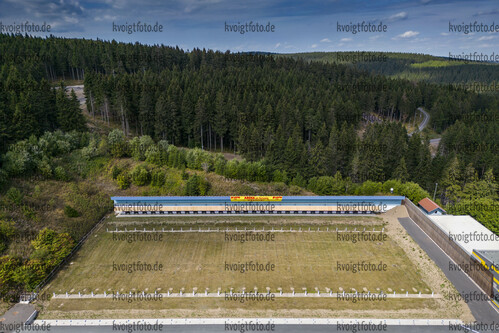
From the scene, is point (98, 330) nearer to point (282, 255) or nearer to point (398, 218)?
point (282, 255)

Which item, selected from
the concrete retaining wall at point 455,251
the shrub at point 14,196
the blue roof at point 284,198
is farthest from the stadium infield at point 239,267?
the shrub at point 14,196

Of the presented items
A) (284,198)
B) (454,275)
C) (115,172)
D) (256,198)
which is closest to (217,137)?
(115,172)

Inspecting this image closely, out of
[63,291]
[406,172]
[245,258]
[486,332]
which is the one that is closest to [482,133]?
[406,172]

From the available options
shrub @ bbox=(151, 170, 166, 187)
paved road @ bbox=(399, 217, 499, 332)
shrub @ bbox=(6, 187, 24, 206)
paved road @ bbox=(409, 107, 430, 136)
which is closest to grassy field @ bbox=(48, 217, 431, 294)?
paved road @ bbox=(399, 217, 499, 332)

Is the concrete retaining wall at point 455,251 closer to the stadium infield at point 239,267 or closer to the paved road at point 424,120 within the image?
the stadium infield at point 239,267

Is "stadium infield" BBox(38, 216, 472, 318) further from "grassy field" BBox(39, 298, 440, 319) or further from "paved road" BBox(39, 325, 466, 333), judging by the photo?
"paved road" BBox(39, 325, 466, 333)

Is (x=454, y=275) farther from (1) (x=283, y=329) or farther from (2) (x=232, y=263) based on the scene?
(2) (x=232, y=263)
